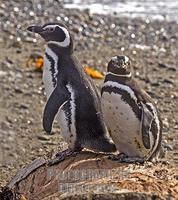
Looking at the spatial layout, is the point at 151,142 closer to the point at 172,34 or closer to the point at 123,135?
the point at 123,135

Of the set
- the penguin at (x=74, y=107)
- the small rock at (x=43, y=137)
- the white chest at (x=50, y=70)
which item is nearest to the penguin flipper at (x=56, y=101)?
the penguin at (x=74, y=107)

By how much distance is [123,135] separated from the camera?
536 cm

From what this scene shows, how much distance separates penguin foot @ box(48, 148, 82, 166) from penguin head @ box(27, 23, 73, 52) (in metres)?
0.75

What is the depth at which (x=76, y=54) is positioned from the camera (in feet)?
40.3

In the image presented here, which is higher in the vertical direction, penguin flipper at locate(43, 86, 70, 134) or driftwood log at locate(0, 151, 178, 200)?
penguin flipper at locate(43, 86, 70, 134)

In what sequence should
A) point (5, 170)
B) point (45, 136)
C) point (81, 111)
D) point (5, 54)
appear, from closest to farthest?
A: point (81, 111) < point (5, 170) < point (45, 136) < point (5, 54)

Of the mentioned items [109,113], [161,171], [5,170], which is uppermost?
[109,113]

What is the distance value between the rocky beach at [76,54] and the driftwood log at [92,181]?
19cm

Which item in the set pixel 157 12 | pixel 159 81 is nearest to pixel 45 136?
pixel 159 81

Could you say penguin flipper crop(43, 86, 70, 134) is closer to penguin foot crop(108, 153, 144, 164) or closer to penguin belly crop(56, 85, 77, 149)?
penguin belly crop(56, 85, 77, 149)

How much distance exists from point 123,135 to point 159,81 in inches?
226

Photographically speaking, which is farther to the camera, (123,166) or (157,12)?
(157,12)

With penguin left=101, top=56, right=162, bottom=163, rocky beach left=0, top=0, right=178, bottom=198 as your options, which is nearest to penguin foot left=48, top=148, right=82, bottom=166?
penguin left=101, top=56, right=162, bottom=163

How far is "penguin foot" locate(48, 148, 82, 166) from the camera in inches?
220
